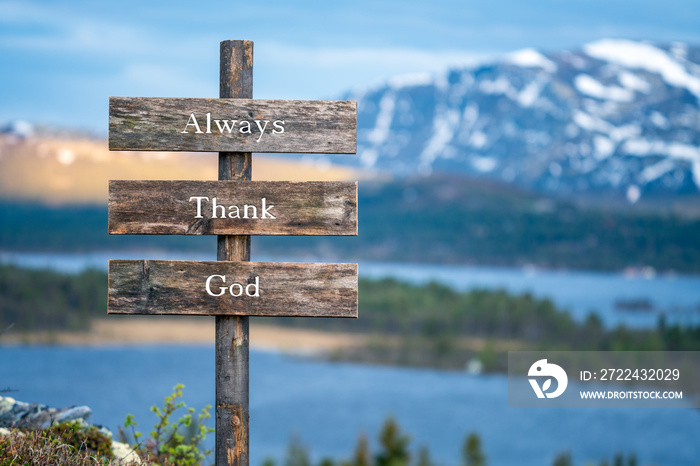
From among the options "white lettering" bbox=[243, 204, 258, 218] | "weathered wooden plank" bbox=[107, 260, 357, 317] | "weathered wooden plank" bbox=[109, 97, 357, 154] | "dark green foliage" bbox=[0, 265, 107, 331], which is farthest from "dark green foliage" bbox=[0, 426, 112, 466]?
"dark green foliage" bbox=[0, 265, 107, 331]

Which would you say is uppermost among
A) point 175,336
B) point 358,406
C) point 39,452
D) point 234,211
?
point 234,211

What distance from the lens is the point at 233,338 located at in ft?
22.3

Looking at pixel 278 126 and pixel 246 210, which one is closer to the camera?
pixel 246 210

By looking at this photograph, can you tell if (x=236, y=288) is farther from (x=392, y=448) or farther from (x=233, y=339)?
(x=392, y=448)

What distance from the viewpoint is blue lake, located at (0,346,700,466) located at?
7531 centimetres

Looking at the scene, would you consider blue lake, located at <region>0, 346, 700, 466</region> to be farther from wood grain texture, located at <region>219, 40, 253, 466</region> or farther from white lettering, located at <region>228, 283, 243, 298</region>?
white lettering, located at <region>228, 283, 243, 298</region>

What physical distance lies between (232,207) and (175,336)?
135m

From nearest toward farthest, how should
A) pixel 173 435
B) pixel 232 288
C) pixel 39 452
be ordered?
1. pixel 39 452
2. pixel 232 288
3. pixel 173 435

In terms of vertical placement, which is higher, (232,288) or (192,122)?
(192,122)

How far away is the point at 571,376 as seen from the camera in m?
100

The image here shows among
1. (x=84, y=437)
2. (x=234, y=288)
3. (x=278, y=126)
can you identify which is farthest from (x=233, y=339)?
(x=278, y=126)

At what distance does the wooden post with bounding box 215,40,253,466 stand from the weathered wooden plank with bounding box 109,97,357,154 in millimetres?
159

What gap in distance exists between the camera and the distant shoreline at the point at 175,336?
122 meters

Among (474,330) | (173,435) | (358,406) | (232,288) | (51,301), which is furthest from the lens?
(51,301)
